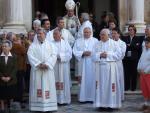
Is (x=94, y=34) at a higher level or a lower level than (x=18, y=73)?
higher

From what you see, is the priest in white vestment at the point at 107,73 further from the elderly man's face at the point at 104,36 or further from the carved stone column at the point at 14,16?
the carved stone column at the point at 14,16

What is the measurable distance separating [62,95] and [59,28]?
1624mm

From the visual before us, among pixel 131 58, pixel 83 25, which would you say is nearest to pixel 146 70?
pixel 131 58

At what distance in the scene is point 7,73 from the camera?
1151 cm

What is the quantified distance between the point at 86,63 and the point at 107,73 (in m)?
1.20

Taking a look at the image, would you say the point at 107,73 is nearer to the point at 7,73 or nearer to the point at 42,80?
the point at 42,80

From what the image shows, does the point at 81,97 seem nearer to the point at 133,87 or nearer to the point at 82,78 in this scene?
the point at 82,78

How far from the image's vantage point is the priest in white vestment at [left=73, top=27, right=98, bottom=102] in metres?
13.1

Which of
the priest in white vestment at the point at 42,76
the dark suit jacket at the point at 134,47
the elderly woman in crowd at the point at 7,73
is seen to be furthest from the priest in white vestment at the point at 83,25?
the elderly woman in crowd at the point at 7,73

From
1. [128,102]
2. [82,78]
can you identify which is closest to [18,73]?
[82,78]

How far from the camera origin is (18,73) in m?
12.2

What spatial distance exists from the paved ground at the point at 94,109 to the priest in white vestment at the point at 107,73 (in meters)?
0.23

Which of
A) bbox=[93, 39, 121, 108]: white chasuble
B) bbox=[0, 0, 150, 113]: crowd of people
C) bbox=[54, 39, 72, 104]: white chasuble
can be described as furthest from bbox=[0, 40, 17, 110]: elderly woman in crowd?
bbox=[93, 39, 121, 108]: white chasuble

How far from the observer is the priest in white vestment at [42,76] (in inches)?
468
